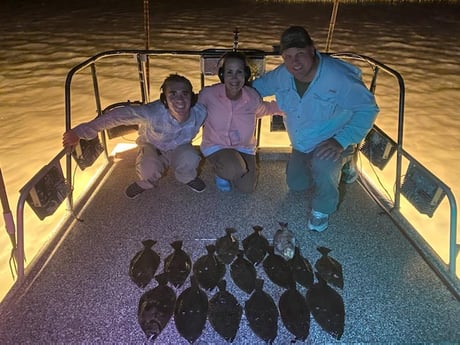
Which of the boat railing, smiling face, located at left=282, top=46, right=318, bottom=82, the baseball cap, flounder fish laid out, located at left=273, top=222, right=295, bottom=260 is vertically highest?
the baseball cap

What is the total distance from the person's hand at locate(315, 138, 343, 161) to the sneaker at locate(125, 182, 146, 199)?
163 centimetres

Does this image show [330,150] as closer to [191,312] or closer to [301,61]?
[301,61]

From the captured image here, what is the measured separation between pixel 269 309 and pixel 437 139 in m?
5.88

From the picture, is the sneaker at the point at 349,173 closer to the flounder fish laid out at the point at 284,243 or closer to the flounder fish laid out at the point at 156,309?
the flounder fish laid out at the point at 284,243

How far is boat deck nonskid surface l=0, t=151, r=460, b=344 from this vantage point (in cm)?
229

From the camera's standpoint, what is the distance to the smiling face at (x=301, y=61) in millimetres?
2670

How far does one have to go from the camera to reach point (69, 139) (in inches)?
116

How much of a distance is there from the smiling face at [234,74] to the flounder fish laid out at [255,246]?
1.17 metres

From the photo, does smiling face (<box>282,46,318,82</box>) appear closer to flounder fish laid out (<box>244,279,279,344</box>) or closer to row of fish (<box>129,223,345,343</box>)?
row of fish (<box>129,223,345,343</box>)

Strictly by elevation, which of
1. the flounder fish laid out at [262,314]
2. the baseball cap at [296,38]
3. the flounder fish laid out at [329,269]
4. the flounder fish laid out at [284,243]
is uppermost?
the baseball cap at [296,38]

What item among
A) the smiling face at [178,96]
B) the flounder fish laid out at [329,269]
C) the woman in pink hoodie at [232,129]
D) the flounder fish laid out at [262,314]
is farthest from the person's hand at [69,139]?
the flounder fish laid out at [329,269]

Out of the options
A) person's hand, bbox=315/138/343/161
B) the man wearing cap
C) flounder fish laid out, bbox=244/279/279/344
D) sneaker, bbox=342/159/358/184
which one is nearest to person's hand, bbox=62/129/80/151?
the man wearing cap

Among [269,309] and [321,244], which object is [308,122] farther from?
[269,309]

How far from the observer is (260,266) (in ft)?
9.14
